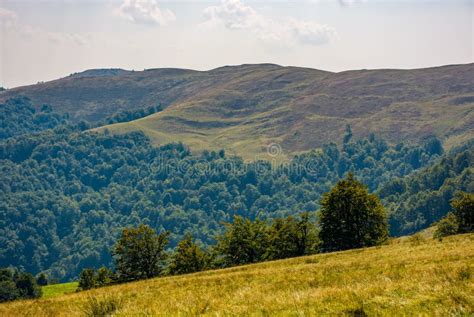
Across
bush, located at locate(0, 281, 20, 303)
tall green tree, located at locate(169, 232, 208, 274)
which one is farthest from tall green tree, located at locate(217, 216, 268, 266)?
bush, located at locate(0, 281, 20, 303)

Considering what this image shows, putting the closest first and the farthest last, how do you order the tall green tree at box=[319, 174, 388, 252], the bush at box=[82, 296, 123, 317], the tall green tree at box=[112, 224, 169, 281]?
1. the bush at box=[82, 296, 123, 317]
2. the tall green tree at box=[112, 224, 169, 281]
3. the tall green tree at box=[319, 174, 388, 252]

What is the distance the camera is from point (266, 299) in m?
15.8

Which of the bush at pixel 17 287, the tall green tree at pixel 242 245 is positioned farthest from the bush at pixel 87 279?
the bush at pixel 17 287

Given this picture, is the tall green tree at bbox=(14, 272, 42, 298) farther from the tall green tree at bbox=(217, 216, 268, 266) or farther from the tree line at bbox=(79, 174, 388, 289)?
the tall green tree at bbox=(217, 216, 268, 266)

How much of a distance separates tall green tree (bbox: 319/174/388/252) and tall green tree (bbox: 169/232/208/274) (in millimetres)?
17081

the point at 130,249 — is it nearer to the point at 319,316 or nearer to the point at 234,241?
the point at 234,241

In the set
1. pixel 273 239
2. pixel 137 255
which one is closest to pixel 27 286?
pixel 137 255

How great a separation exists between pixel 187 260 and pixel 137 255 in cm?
872

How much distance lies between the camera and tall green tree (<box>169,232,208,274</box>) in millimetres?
72744

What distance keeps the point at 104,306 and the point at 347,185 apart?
201ft

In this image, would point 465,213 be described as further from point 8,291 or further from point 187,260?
point 8,291

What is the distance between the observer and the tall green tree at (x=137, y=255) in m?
67.1

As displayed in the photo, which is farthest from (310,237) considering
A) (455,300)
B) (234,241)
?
(455,300)

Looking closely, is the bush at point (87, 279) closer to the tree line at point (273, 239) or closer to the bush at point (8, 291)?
the tree line at point (273, 239)
